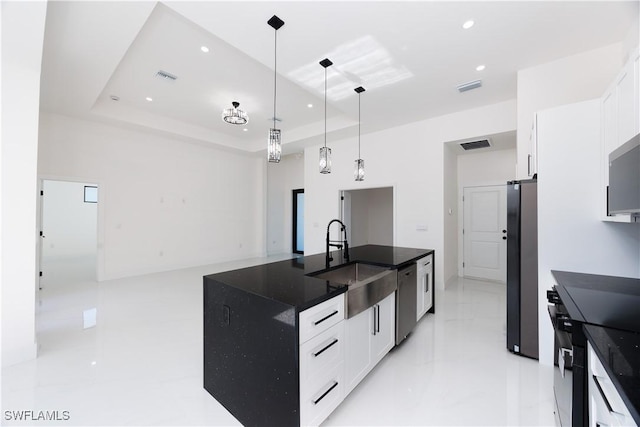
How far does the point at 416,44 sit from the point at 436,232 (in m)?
3.08

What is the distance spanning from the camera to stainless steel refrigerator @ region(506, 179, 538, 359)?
2.34 m

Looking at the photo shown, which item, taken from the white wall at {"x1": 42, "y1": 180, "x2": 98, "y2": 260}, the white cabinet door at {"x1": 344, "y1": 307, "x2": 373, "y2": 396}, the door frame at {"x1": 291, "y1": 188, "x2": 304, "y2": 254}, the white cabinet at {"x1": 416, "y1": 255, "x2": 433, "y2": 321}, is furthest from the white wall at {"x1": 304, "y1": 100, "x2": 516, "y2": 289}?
the white wall at {"x1": 42, "y1": 180, "x2": 98, "y2": 260}

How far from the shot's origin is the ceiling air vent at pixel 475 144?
4.58 m

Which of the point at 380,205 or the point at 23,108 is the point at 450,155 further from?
the point at 23,108

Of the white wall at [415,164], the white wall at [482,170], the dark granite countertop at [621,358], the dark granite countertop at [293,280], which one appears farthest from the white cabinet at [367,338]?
the white wall at [482,170]

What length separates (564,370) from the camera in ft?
4.47

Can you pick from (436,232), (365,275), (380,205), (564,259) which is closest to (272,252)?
(380,205)

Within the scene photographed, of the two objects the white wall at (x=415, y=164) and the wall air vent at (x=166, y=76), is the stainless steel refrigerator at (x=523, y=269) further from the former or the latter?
the wall air vent at (x=166, y=76)

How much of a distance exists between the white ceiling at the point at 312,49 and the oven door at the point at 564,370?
2458 mm

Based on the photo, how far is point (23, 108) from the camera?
7.67 feet

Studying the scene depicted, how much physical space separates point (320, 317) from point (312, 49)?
105 inches

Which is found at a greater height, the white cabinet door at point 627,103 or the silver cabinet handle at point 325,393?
the white cabinet door at point 627,103

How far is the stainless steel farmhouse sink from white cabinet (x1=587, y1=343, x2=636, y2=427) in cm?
113

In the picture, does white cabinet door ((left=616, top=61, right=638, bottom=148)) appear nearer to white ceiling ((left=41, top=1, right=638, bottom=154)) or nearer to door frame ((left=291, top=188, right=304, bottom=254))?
white ceiling ((left=41, top=1, right=638, bottom=154))
